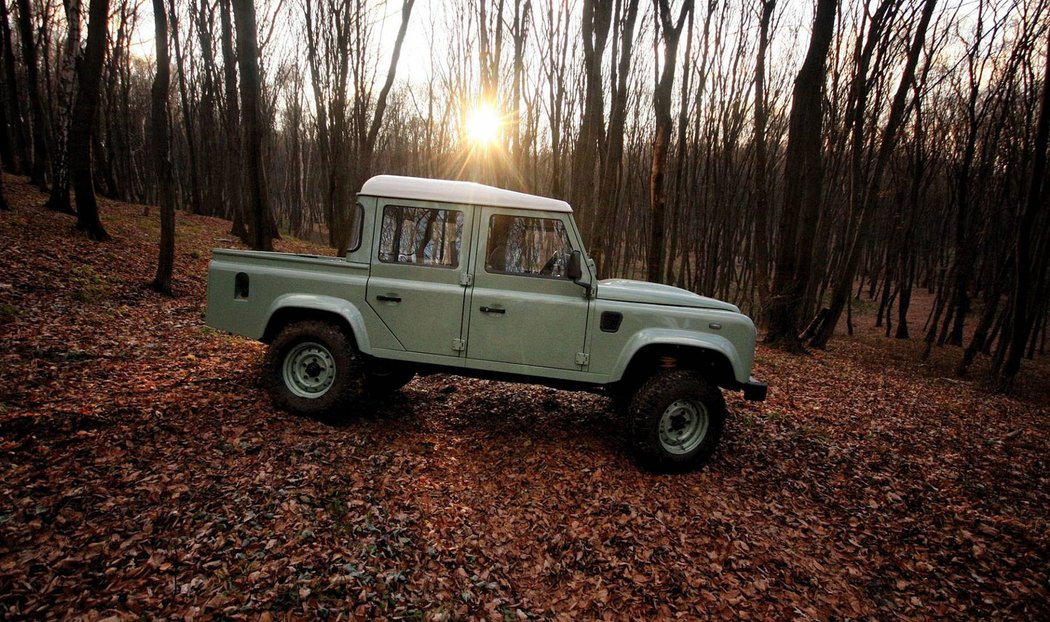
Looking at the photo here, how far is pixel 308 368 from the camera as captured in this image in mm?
4422

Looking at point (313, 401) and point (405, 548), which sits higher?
point (313, 401)

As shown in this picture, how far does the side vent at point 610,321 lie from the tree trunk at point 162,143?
283 inches

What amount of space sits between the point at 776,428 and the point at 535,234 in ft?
12.0

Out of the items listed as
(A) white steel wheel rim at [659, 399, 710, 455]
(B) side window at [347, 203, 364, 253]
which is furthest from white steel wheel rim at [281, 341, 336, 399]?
(A) white steel wheel rim at [659, 399, 710, 455]

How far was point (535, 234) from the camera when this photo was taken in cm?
422

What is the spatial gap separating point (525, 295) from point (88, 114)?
1061cm

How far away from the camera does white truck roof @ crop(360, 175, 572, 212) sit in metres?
4.18

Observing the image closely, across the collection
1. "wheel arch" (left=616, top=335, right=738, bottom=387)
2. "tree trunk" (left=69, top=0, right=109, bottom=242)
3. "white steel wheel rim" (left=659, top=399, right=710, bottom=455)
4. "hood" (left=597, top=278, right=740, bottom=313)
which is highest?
"tree trunk" (left=69, top=0, right=109, bottom=242)

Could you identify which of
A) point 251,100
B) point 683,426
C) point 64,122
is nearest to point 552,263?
point 683,426

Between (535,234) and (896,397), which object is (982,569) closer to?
(535,234)

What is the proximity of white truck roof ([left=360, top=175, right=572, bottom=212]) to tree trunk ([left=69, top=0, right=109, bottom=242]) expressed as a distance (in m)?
8.82

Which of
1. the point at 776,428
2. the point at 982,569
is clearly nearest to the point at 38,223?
the point at 776,428

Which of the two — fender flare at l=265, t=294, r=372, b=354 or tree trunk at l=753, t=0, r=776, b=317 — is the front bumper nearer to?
fender flare at l=265, t=294, r=372, b=354

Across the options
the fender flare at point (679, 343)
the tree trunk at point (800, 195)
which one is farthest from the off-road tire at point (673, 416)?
the tree trunk at point (800, 195)
